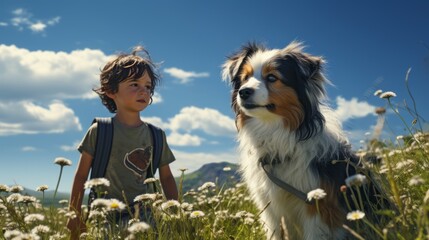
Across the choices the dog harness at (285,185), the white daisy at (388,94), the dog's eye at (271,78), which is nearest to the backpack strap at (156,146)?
the dog harness at (285,185)

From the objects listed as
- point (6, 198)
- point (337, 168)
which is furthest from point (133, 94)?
point (337, 168)

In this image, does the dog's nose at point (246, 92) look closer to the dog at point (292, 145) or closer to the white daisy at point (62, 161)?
the dog at point (292, 145)

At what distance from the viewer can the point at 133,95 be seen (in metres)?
5.20

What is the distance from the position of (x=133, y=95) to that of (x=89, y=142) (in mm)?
703

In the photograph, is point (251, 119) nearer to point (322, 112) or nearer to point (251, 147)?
point (251, 147)

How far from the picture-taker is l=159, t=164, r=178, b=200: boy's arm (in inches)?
217

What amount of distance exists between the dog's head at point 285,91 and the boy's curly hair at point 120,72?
51.3 inches

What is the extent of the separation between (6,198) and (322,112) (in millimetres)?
3062

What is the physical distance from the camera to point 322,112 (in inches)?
190

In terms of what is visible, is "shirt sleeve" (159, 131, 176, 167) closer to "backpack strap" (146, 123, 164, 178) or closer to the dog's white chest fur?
"backpack strap" (146, 123, 164, 178)

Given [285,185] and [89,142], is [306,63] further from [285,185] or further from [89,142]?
[89,142]

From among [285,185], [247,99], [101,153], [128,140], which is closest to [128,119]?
[128,140]

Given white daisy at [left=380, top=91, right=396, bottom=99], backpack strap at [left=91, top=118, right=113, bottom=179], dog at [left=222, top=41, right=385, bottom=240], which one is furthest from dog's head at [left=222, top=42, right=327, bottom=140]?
backpack strap at [left=91, top=118, right=113, bottom=179]

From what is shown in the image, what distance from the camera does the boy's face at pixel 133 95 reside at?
17.1 ft
